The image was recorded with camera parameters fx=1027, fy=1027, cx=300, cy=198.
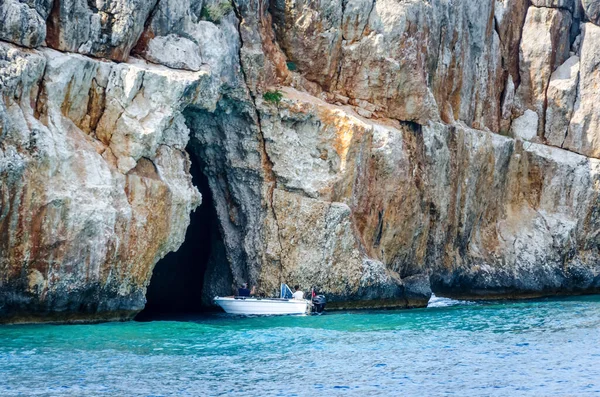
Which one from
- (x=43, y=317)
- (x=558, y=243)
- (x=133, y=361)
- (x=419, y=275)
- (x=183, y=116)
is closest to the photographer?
(x=133, y=361)

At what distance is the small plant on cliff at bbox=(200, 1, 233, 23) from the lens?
3881 cm

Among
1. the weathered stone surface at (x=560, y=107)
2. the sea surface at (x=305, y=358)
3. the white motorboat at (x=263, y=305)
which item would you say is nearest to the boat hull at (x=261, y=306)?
the white motorboat at (x=263, y=305)

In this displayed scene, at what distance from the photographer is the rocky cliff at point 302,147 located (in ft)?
105

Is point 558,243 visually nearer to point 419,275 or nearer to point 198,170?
point 419,275

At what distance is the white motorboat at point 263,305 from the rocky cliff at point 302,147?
1.84 meters

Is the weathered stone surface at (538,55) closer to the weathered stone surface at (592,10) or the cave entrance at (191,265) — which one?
the weathered stone surface at (592,10)

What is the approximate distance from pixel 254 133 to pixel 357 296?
7.87 metres

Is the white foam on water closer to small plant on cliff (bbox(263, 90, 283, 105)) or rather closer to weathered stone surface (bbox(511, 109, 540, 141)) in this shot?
weathered stone surface (bbox(511, 109, 540, 141))

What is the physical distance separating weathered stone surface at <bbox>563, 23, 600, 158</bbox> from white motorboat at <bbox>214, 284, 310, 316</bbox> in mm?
22436

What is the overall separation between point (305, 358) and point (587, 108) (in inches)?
1281

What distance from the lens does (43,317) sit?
32031mm

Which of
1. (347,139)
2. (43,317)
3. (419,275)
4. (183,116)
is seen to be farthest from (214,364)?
(419,275)

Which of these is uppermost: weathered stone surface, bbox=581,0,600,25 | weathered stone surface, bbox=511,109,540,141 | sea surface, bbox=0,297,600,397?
weathered stone surface, bbox=581,0,600,25

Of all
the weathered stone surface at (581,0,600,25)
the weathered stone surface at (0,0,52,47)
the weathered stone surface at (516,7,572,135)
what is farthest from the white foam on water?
the weathered stone surface at (0,0,52,47)
